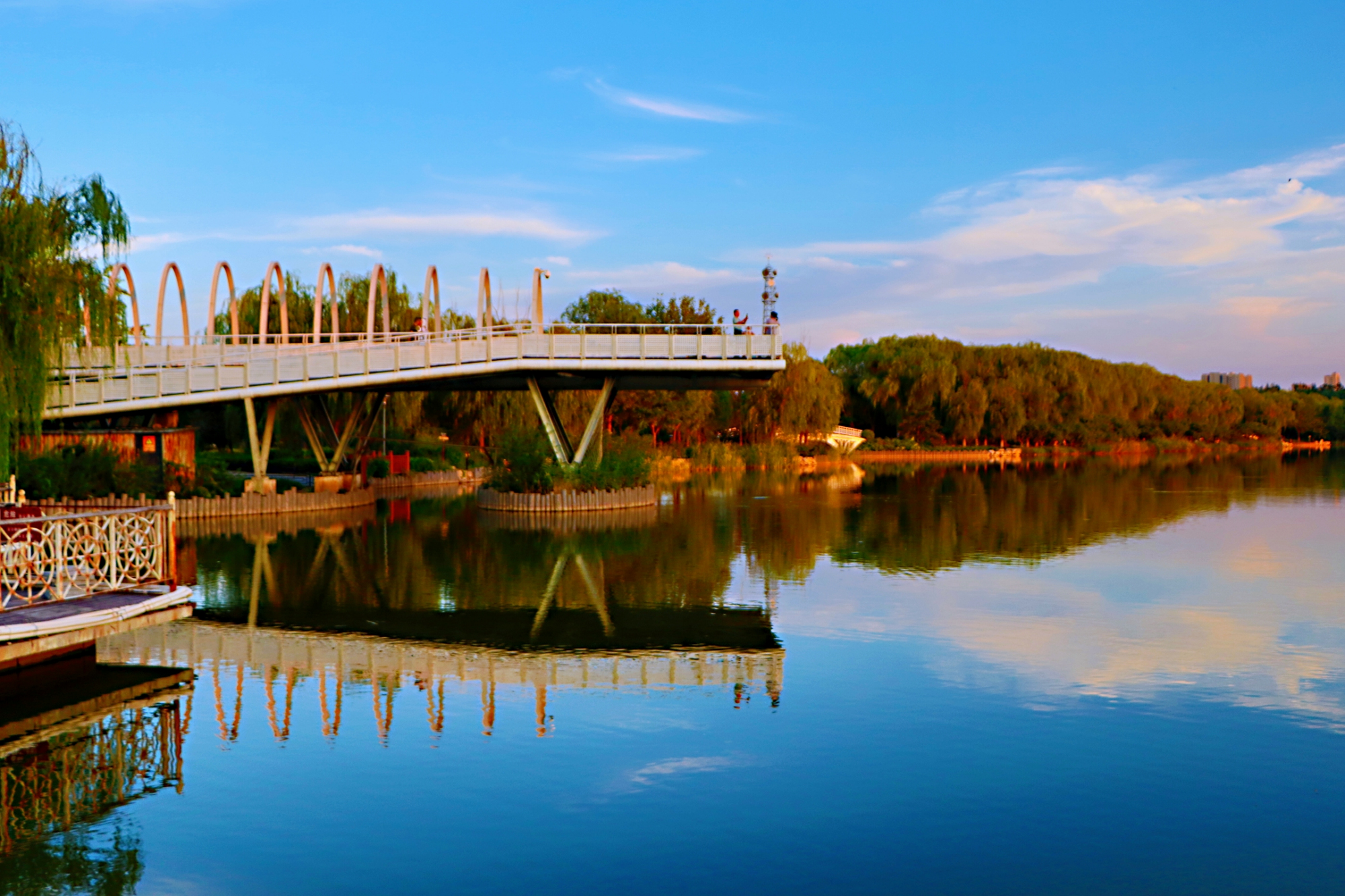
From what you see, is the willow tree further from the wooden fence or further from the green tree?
the green tree

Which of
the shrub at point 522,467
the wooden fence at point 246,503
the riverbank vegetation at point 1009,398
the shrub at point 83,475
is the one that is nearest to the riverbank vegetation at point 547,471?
the shrub at point 522,467

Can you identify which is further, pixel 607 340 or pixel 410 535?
pixel 607 340

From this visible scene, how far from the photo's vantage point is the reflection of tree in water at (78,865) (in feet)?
22.6

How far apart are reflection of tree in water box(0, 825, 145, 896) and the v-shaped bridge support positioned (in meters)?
25.8

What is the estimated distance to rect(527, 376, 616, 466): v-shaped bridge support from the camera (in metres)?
33.6

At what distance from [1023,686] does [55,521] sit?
10.1 m

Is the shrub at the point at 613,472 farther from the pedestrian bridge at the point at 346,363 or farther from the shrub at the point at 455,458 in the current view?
the shrub at the point at 455,458

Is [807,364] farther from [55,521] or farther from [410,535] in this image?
[55,521]

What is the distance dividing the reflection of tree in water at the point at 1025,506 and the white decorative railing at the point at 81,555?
12.6m

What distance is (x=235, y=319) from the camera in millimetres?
32312

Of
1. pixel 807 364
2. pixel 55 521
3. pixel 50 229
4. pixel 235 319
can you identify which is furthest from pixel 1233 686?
pixel 807 364

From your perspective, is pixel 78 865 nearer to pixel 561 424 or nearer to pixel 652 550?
pixel 652 550

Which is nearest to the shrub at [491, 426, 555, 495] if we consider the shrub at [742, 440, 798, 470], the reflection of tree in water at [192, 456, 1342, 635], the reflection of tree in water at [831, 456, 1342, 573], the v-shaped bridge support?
the v-shaped bridge support

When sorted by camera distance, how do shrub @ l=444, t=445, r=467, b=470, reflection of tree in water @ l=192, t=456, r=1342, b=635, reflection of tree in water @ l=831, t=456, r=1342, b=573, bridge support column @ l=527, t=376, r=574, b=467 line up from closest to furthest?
reflection of tree in water @ l=192, t=456, r=1342, b=635 → reflection of tree in water @ l=831, t=456, r=1342, b=573 → bridge support column @ l=527, t=376, r=574, b=467 → shrub @ l=444, t=445, r=467, b=470
